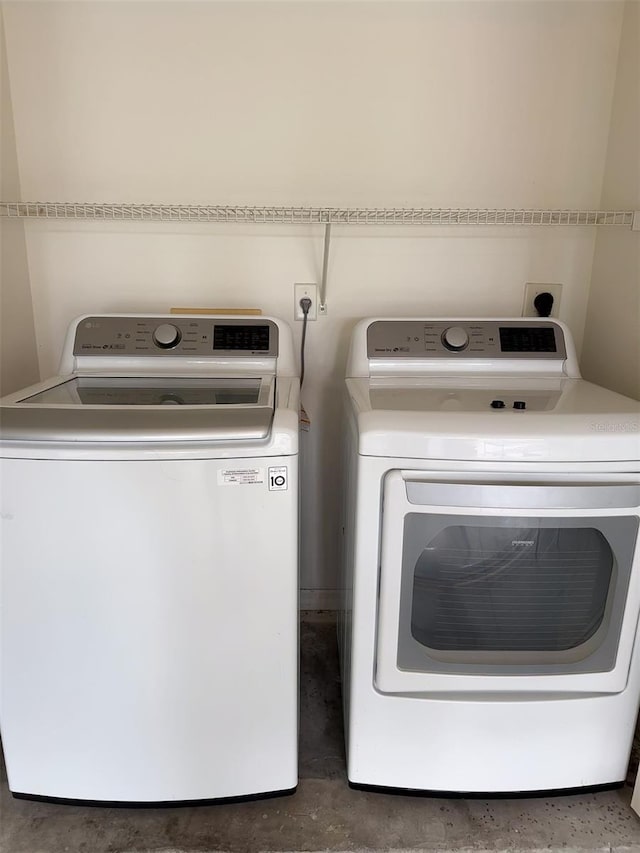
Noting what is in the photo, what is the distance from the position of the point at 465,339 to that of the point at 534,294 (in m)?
0.44

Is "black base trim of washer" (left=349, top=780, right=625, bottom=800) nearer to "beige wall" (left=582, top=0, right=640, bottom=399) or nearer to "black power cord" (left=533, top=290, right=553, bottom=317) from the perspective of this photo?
"beige wall" (left=582, top=0, right=640, bottom=399)

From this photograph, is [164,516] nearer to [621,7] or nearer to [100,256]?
[100,256]

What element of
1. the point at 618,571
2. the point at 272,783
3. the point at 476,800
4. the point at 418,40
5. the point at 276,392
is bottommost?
the point at 476,800

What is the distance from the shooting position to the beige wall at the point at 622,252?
4.89ft

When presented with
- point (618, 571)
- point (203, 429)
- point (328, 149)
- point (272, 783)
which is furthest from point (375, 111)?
point (272, 783)

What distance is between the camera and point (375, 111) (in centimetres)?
159

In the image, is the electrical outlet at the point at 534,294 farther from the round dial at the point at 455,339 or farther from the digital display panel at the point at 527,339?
the round dial at the point at 455,339

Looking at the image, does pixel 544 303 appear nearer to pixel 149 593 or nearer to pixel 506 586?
pixel 506 586

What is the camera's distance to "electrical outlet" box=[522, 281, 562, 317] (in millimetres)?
1723

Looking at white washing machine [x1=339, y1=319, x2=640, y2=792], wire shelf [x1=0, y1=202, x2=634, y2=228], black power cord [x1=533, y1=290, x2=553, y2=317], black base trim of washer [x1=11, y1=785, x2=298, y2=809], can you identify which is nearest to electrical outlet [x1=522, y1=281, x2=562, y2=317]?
black power cord [x1=533, y1=290, x2=553, y2=317]

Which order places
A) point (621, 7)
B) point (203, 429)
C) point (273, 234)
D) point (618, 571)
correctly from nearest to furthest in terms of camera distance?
1. point (203, 429)
2. point (618, 571)
3. point (621, 7)
4. point (273, 234)

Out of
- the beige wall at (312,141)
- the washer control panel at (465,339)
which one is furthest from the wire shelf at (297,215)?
the washer control panel at (465,339)

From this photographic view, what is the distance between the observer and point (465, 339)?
1.47 metres

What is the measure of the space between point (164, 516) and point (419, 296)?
1129 mm
